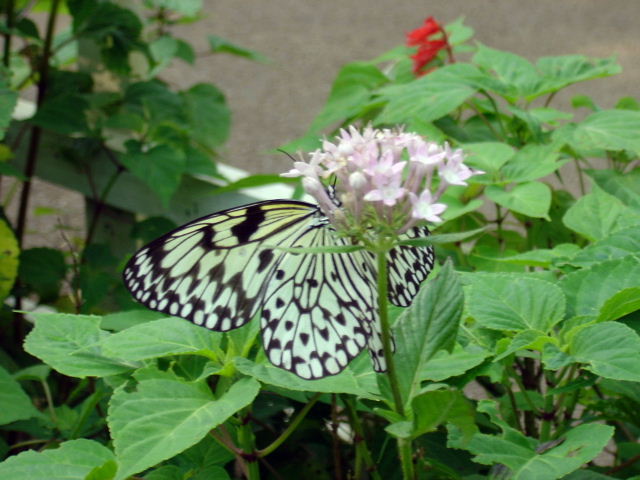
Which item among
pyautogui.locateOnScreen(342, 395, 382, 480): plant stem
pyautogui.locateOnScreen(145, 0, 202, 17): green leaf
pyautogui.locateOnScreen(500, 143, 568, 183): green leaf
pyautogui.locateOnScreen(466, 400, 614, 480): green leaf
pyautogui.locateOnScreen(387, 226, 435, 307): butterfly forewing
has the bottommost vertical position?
pyautogui.locateOnScreen(342, 395, 382, 480): plant stem

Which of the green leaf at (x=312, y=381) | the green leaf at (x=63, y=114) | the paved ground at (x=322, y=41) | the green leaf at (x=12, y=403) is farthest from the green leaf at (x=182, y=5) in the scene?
the paved ground at (x=322, y=41)

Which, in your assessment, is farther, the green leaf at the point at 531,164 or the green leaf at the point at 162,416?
the green leaf at the point at 531,164

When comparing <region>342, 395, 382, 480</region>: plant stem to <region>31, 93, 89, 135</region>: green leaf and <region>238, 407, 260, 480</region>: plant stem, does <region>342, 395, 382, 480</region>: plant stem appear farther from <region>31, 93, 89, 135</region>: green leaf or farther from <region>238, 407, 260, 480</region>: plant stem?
<region>31, 93, 89, 135</region>: green leaf

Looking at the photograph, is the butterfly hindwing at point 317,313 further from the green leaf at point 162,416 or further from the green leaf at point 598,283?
the green leaf at point 598,283

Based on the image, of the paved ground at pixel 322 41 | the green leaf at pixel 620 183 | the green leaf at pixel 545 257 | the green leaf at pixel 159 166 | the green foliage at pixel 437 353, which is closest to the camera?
the green foliage at pixel 437 353

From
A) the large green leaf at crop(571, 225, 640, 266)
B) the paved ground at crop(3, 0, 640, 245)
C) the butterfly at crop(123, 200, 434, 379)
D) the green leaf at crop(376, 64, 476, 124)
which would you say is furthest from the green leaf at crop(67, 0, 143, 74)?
the paved ground at crop(3, 0, 640, 245)

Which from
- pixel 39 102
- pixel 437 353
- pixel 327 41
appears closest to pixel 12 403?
pixel 437 353

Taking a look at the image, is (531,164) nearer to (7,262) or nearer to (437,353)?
(437,353)

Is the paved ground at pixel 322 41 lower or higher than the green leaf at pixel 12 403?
higher
